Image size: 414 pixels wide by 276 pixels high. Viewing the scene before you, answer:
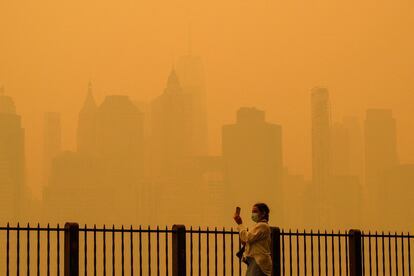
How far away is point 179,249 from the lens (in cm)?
1533

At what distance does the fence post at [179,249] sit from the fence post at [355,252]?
3.43m

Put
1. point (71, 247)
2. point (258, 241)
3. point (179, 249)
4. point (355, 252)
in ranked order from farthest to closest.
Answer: point (355, 252), point (179, 249), point (71, 247), point (258, 241)

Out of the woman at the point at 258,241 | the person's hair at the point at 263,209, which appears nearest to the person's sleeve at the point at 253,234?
the woman at the point at 258,241

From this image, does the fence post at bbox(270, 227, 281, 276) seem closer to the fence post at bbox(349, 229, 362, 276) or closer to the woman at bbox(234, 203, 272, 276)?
the fence post at bbox(349, 229, 362, 276)

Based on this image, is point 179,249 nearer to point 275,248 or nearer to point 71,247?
point 275,248

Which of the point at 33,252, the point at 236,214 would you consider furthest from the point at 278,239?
the point at 33,252

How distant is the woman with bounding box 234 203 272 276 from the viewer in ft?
37.9

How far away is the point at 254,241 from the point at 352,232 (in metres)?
5.27

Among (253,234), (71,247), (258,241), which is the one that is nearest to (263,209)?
(253,234)

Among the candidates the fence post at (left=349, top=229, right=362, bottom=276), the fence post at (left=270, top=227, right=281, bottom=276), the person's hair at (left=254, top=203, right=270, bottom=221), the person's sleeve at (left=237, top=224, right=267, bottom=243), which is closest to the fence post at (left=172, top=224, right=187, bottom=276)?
the fence post at (left=270, top=227, right=281, bottom=276)

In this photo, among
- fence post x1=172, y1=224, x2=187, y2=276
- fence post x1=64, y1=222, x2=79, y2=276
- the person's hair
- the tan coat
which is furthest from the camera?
fence post x1=172, y1=224, x2=187, y2=276

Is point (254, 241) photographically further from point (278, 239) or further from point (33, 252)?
point (33, 252)

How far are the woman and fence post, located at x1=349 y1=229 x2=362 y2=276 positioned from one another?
5.02m

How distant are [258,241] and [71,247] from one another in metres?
4.73
